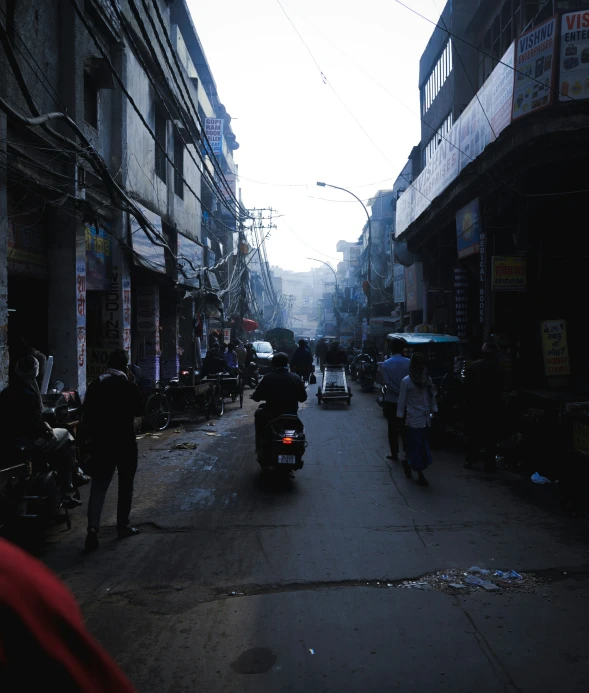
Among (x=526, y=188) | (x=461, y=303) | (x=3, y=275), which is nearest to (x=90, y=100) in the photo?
(x=3, y=275)

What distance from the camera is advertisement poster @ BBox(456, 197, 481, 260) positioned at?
16.1m

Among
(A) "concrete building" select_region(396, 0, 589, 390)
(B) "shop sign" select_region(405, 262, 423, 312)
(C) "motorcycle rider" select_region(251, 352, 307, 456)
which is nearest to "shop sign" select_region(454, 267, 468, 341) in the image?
(A) "concrete building" select_region(396, 0, 589, 390)

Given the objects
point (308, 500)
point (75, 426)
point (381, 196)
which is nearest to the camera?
point (308, 500)

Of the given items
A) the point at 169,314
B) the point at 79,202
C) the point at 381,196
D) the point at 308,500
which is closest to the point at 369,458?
the point at 308,500

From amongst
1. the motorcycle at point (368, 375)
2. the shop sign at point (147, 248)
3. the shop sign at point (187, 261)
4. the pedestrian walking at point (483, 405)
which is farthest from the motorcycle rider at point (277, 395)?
the motorcycle at point (368, 375)

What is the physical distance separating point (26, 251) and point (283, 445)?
6.71m

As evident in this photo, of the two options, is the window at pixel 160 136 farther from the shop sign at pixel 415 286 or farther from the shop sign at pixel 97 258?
the shop sign at pixel 415 286

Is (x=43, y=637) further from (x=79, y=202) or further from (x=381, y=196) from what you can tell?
(x=381, y=196)

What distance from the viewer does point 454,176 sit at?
1756cm

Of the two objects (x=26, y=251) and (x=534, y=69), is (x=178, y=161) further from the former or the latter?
(x=534, y=69)

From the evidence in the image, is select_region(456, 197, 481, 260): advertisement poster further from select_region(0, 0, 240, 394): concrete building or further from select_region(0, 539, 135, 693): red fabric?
select_region(0, 539, 135, 693): red fabric

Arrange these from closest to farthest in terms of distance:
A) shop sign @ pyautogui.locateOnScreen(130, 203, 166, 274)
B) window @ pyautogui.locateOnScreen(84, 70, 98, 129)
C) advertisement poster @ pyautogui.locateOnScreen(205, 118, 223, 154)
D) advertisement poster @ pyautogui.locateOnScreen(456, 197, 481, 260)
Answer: window @ pyautogui.locateOnScreen(84, 70, 98, 129) < advertisement poster @ pyautogui.locateOnScreen(456, 197, 481, 260) < shop sign @ pyautogui.locateOnScreen(130, 203, 166, 274) < advertisement poster @ pyautogui.locateOnScreen(205, 118, 223, 154)

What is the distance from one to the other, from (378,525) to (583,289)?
9340 millimetres

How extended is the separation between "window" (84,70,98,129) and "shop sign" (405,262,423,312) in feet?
48.7
